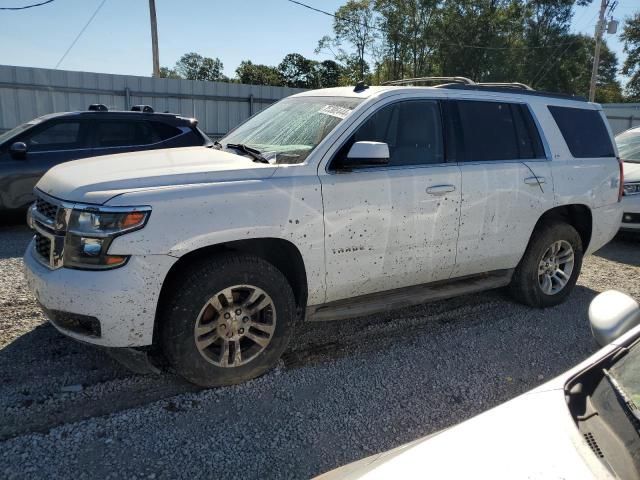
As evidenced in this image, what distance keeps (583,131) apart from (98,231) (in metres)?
4.62

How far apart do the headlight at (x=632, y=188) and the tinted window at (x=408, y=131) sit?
5.28m

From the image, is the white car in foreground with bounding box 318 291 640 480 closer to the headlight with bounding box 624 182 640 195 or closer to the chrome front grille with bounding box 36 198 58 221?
the chrome front grille with bounding box 36 198 58 221

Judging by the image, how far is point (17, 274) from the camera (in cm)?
554

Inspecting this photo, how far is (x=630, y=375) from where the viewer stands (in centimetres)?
181

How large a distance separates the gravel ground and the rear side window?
169cm

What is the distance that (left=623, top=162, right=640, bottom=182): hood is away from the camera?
7972 millimetres

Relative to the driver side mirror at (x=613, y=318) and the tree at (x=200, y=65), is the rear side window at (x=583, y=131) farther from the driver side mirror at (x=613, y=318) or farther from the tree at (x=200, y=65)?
the tree at (x=200, y=65)

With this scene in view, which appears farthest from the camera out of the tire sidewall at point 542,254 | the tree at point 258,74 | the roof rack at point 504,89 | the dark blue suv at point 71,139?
the tree at point 258,74

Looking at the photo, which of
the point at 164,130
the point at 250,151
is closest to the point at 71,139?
the point at 164,130

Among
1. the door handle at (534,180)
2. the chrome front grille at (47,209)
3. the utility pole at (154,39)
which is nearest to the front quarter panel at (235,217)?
the chrome front grille at (47,209)

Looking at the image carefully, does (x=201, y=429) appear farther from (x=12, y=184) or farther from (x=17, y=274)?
(x=12, y=184)

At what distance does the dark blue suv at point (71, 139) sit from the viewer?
288 inches

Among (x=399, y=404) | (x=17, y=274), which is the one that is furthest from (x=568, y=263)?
(x=17, y=274)

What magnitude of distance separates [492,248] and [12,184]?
6.48m
